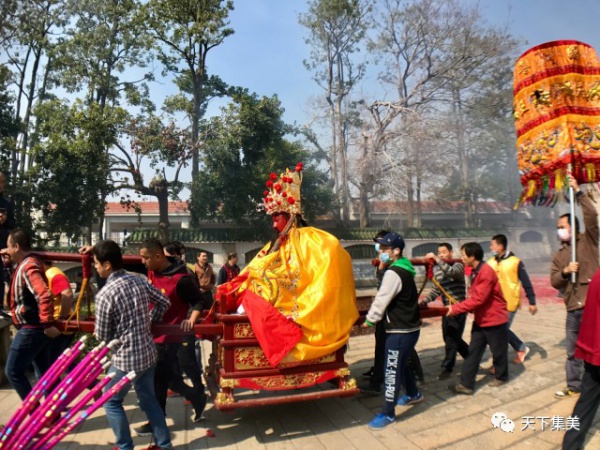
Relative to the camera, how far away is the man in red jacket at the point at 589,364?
3084 mm

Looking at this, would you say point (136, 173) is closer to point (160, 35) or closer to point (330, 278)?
point (160, 35)

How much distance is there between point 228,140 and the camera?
1623cm

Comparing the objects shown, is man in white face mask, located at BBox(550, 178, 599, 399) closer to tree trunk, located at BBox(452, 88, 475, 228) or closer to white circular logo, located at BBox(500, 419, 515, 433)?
white circular logo, located at BBox(500, 419, 515, 433)

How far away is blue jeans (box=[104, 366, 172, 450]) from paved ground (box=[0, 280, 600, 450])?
0.36 metres

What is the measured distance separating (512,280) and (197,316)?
13.5 ft

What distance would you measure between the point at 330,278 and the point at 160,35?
15.9 metres

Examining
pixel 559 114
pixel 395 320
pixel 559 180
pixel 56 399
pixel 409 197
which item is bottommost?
pixel 56 399

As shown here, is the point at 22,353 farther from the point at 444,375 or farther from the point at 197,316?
the point at 444,375

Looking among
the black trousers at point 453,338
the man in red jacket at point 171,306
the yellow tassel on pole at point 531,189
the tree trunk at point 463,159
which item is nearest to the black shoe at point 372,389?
the black trousers at point 453,338

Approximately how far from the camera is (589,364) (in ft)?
10.4

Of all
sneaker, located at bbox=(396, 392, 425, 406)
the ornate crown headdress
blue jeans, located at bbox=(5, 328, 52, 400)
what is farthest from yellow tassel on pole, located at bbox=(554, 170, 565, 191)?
blue jeans, located at bbox=(5, 328, 52, 400)

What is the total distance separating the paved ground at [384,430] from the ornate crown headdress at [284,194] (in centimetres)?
212

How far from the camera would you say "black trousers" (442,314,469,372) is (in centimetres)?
547

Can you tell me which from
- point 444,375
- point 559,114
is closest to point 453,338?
point 444,375
